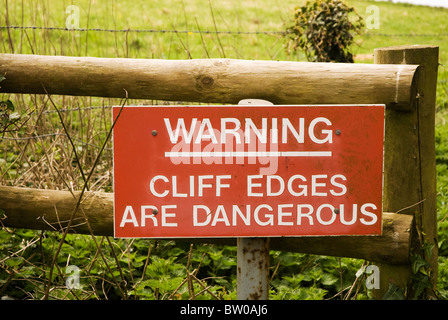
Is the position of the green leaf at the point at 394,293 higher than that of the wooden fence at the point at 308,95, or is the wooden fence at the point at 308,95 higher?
the wooden fence at the point at 308,95

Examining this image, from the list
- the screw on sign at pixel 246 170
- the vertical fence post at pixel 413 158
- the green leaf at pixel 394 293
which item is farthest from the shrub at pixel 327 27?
the screw on sign at pixel 246 170

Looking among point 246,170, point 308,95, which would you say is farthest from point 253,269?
point 308,95

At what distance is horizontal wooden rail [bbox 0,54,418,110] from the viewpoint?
75.9 inches

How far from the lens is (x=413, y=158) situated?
2141 millimetres

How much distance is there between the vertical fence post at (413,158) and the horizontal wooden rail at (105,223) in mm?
110

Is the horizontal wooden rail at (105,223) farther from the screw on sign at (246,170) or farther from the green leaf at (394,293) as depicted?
the screw on sign at (246,170)

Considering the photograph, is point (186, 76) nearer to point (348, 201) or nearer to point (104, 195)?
point (104, 195)

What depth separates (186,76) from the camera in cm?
204

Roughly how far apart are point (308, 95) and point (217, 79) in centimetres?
32

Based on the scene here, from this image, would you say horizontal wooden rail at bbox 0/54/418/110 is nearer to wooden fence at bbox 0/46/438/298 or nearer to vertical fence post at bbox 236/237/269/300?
wooden fence at bbox 0/46/438/298

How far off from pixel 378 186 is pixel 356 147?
0.14 metres

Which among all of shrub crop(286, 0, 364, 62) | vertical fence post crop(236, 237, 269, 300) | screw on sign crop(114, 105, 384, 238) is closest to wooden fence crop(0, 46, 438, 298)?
screw on sign crop(114, 105, 384, 238)

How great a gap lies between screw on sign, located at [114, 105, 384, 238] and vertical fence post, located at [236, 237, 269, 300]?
57 mm

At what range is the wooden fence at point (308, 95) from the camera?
1.96 metres
